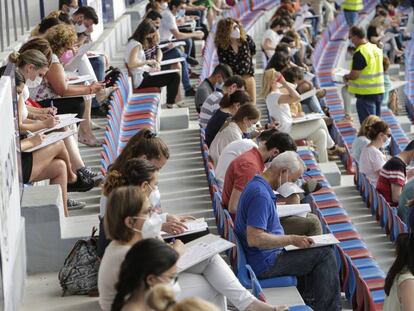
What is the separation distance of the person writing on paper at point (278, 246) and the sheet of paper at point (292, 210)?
0.37 meters

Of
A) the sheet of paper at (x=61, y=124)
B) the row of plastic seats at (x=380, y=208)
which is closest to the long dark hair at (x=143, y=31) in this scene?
the row of plastic seats at (x=380, y=208)

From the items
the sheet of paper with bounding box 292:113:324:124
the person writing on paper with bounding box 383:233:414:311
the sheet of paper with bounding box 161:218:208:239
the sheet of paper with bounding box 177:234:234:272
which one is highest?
the person writing on paper with bounding box 383:233:414:311

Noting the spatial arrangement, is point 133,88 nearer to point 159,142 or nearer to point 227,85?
point 227,85

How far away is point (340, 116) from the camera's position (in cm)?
1688

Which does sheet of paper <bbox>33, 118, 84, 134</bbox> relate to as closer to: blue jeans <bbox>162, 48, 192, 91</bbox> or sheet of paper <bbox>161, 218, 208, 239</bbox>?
sheet of paper <bbox>161, 218, 208, 239</bbox>

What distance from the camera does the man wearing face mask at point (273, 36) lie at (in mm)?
17250

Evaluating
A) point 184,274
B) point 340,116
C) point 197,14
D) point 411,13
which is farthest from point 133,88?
point 411,13

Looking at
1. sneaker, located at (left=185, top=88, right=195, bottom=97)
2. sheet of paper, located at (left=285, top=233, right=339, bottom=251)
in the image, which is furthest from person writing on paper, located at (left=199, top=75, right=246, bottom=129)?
sheet of paper, located at (left=285, top=233, right=339, bottom=251)

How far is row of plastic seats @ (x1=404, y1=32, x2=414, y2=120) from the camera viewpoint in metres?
19.3

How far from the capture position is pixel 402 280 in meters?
6.02

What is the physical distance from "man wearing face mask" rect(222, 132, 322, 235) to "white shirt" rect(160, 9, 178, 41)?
24.3ft

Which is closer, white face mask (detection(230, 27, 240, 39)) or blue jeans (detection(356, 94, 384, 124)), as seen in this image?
white face mask (detection(230, 27, 240, 39))

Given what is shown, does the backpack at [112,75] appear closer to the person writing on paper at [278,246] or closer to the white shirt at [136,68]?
the white shirt at [136,68]

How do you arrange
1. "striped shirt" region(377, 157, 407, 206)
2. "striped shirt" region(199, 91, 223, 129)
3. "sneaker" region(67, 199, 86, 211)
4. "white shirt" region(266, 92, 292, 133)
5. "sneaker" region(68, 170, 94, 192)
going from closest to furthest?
"sneaker" region(67, 199, 86, 211) → "sneaker" region(68, 170, 94, 192) → "striped shirt" region(377, 157, 407, 206) → "striped shirt" region(199, 91, 223, 129) → "white shirt" region(266, 92, 292, 133)
